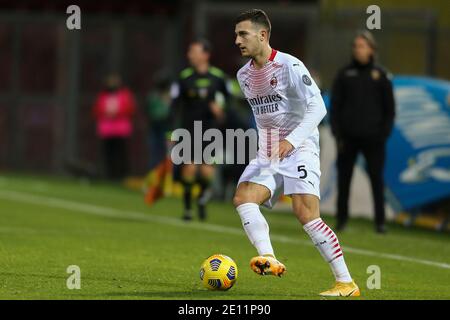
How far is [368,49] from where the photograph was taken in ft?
53.4

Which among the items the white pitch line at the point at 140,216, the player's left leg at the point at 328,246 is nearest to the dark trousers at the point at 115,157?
the white pitch line at the point at 140,216

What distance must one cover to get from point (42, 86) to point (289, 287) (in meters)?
20.7

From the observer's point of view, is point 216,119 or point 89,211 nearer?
point 216,119

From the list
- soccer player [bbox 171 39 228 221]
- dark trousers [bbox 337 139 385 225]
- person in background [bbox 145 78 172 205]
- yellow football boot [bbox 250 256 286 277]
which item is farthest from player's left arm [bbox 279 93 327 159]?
person in background [bbox 145 78 172 205]

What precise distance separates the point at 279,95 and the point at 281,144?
0.45 metres

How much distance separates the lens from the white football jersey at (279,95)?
9867 mm

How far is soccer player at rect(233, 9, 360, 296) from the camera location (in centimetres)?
966

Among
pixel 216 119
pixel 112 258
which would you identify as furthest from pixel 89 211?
pixel 112 258

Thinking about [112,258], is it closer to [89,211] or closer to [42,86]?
[89,211]

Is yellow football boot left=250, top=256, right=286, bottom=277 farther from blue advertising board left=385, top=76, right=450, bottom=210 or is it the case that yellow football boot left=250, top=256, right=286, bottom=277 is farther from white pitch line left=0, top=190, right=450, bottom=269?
blue advertising board left=385, top=76, right=450, bottom=210

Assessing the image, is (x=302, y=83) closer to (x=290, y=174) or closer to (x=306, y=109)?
(x=306, y=109)

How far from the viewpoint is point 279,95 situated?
994 centimetres

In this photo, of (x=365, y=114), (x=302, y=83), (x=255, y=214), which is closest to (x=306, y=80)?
(x=302, y=83)

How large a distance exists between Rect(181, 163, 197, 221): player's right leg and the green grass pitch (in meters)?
0.24
